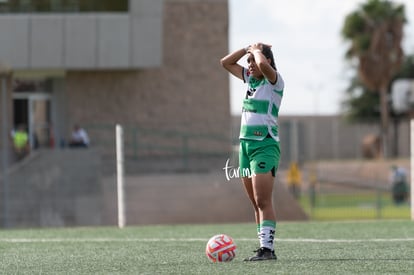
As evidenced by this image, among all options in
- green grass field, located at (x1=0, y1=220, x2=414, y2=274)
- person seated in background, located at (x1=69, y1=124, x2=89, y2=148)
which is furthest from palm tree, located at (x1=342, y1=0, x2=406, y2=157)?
green grass field, located at (x1=0, y1=220, x2=414, y2=274)

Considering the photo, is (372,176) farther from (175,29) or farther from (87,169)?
(87,169)

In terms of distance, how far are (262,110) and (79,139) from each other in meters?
24.6

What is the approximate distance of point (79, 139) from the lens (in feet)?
116

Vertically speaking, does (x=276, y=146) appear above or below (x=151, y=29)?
below

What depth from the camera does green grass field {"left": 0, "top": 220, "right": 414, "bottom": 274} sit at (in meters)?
10.3

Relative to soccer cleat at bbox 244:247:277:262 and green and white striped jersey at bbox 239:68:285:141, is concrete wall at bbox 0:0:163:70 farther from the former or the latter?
soccer cleat at bbox 244:247:277:262

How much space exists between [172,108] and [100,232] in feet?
75.9

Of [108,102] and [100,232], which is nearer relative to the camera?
[100,232]

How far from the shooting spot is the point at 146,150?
36.8 metres

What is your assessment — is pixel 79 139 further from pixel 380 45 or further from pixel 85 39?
pixel 380 45

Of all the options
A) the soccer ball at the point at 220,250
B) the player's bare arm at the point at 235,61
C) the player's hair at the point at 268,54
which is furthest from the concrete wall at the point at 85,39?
the soccer ball at the point at 220,250

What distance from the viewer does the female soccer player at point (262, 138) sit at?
1105cm

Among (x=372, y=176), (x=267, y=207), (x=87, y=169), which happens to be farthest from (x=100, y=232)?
(x=372, y=176)

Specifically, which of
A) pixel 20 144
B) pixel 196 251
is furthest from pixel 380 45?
pixel 196 251
